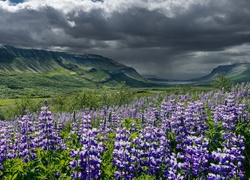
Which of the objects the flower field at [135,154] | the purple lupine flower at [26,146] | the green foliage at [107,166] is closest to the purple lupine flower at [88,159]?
the flower field at [135,154]

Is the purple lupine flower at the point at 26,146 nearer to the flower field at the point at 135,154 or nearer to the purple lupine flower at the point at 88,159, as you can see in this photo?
the flower field at the point at 135,154

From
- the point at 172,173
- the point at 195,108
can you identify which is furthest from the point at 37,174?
the point at 195,108

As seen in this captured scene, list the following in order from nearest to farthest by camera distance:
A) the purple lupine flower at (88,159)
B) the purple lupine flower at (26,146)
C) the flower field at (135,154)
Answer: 1. the purple lupine flower at (88,159)
2. the flower field at (135,154)
3. the purple lupine flower at (26,146)

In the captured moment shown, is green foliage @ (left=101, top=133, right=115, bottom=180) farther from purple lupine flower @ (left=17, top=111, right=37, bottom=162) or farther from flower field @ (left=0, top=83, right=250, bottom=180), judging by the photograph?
purple lupine flower @ (left=17, top=111, right=37, bottom=162)

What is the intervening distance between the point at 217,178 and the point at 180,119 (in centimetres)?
579

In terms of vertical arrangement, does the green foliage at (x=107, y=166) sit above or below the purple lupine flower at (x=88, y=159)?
below

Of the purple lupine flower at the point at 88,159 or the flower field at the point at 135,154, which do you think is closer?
the purple lupine flower at the point at 88,159

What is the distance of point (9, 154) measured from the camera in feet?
36.5

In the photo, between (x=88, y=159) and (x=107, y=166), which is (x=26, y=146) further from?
(x=88, y=159)

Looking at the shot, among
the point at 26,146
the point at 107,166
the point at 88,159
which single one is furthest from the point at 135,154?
the point at 26,146

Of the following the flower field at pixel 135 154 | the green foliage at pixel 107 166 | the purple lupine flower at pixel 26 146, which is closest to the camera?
the flower field at pixel 135 154

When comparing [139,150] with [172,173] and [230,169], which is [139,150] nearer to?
[172,173]

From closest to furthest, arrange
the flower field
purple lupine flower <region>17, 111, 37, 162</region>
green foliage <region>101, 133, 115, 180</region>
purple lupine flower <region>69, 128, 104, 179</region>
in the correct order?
1. purple lupine flower <region>69, 128, 104, 179</region>
2. the flower field
3. green foliage <region>101, 133, 115, 180</region>
4. purple lupine flower <region>17, 111, 37, 162</region>

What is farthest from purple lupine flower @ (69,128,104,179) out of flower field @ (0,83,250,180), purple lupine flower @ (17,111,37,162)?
purple lupine flower @ (17,111,37,162)
